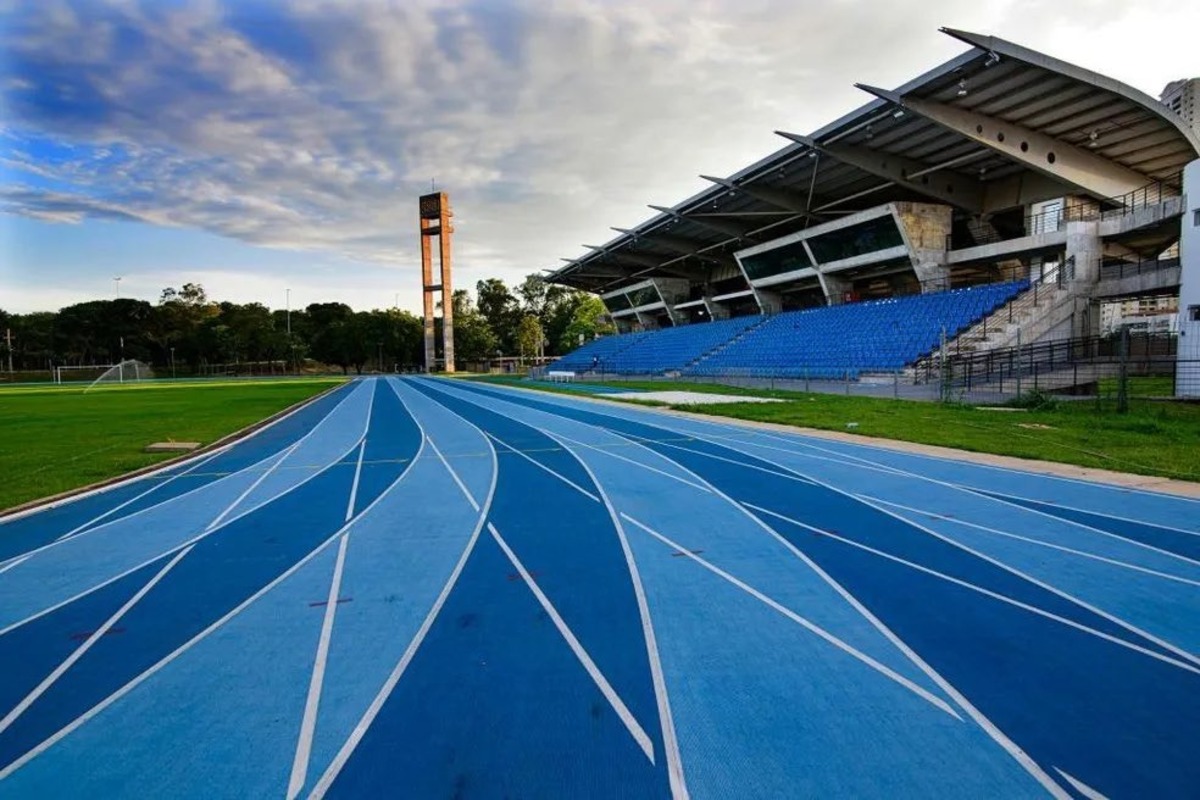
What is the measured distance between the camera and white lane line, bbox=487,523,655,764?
3004mm

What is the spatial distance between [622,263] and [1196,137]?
4148 centimetres

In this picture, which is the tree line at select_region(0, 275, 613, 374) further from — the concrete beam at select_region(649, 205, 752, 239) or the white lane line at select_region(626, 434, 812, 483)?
the white lane line at select_region(626, 434, 812, 483)

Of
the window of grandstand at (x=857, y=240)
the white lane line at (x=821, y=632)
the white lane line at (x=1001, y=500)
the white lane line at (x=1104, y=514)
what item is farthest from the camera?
the window of grandstand at (x=857, y=240)

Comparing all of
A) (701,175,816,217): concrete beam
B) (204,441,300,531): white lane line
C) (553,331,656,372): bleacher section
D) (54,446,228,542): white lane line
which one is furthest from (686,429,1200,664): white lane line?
(553,331,656,372): bleacher section

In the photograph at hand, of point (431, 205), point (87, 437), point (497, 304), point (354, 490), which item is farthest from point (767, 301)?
point (497, 304)

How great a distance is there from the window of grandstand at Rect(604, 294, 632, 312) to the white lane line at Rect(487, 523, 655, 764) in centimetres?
6158

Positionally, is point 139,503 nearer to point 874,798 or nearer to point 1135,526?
point 874,798

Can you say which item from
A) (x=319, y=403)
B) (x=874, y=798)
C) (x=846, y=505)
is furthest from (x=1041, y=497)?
(x=319, y=403)

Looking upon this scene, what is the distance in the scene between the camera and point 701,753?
2887 mm

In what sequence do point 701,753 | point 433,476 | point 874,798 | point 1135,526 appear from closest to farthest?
1. point 874,798
2. point 701,753
3. point 1135,526
4. point 433,476

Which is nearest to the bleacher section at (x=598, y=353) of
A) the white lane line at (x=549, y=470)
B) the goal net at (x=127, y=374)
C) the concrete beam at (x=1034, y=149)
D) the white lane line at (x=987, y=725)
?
the concrete beam at (x=1034, y=149)

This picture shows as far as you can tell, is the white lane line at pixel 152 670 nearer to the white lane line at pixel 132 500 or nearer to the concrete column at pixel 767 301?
the white lane line at pixel 132 500

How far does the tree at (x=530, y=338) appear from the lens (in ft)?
286

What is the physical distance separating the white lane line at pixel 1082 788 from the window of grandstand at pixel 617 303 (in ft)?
209
